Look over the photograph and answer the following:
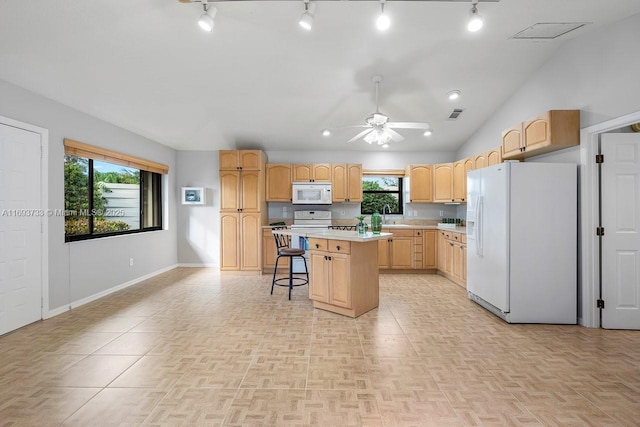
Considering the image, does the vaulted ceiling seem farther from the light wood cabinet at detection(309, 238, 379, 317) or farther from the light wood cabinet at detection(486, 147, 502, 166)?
the light wood cabinet at detection(309, 238, 379, 317)

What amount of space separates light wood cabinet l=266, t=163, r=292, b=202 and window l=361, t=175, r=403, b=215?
1.65 m

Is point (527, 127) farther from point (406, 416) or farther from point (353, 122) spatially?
point (406, 416)

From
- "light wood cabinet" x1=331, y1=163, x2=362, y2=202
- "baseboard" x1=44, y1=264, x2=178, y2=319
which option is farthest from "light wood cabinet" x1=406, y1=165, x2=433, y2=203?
"baseboard" x1=44, y1=264, x2=178, y2=319

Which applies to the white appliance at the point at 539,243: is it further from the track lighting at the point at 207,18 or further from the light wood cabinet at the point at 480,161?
the track lighting at the point at 207,18

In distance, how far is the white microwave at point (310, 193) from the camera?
582cm

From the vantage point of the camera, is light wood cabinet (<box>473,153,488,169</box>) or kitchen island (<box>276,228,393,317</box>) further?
light wood cabinet (<box>473,153,488,169</box>)

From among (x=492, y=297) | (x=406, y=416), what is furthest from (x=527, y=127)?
(x=406, y=416)

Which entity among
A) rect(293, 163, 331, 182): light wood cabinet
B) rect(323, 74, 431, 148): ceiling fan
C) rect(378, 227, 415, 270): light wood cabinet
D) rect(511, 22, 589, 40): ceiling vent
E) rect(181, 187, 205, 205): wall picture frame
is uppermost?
rect(511, 22, 589, 40): ceiling vent

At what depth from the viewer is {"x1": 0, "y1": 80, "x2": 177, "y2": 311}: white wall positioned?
3.21 m

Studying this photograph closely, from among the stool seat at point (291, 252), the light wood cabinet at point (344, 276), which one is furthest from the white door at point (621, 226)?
the stool seat at point (291, 252)

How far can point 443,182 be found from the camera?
5.73 meters

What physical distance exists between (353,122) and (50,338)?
15.6 ft

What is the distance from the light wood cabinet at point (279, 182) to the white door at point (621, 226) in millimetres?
4594

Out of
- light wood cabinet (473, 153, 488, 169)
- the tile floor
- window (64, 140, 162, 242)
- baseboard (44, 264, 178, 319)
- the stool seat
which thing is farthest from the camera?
light wood cabinet (473, 153, 488, 169)
